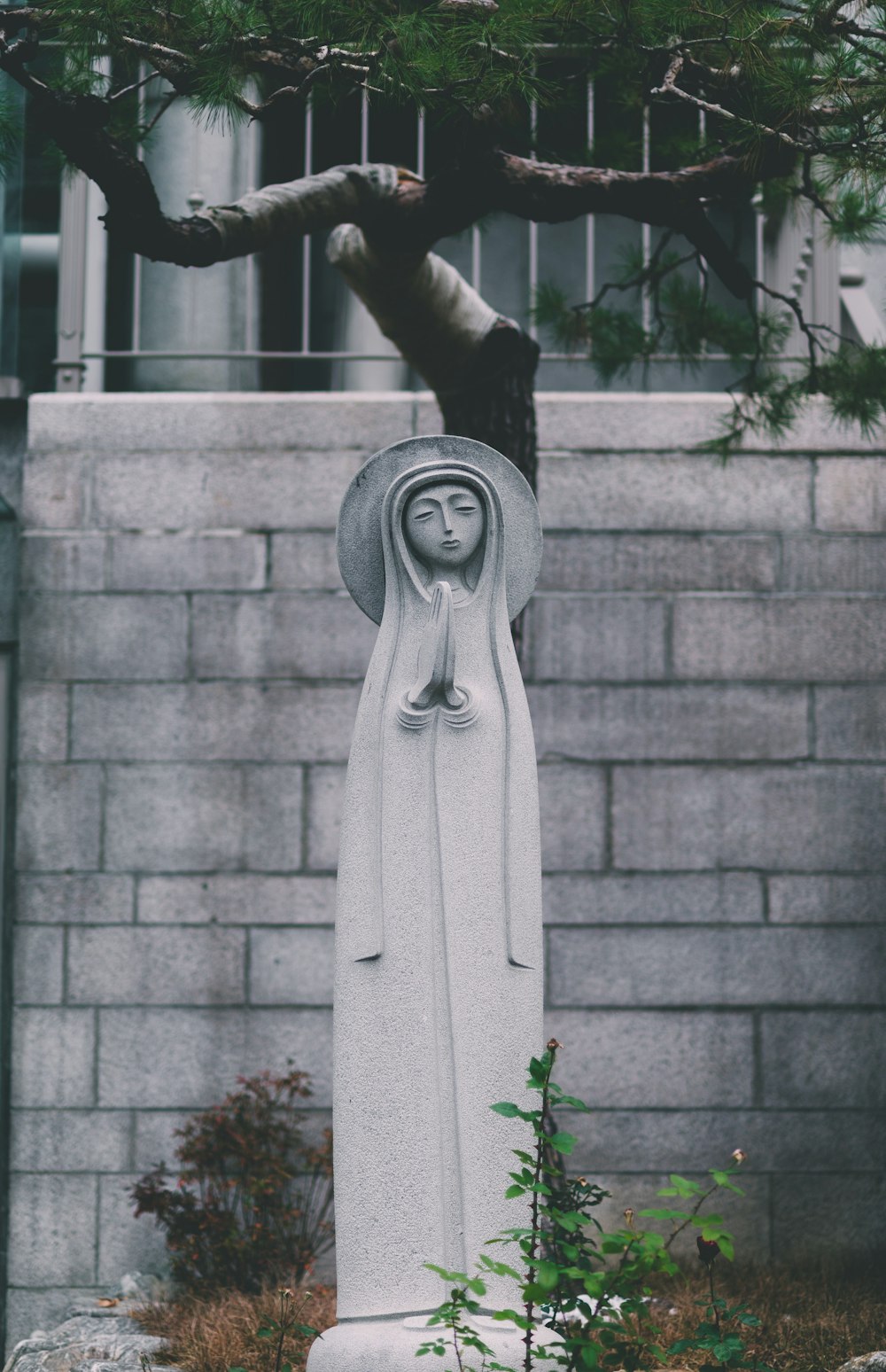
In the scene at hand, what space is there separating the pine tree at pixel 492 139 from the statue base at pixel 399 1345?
2.84 m

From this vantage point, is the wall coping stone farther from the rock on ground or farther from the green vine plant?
the green vine plant

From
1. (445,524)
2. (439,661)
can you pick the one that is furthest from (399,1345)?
(445,524)

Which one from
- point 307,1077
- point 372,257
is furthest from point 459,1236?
point 372,257

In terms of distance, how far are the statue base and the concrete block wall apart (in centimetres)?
230

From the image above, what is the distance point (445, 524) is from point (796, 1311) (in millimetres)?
3004

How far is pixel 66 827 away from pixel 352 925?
2.61m

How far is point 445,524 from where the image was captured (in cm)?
389

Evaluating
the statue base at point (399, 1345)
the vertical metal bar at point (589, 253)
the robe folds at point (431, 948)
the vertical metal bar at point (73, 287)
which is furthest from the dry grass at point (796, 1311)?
the vertical metal bar at point (73, 287)

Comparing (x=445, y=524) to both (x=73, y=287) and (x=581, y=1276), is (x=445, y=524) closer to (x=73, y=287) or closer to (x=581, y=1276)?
(x=581, y=1276)

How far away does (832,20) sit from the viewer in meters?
4.08

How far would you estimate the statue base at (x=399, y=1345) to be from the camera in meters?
3.44

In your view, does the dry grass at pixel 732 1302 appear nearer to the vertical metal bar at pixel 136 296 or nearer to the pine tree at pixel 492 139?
the pine tree at pixel 492 139

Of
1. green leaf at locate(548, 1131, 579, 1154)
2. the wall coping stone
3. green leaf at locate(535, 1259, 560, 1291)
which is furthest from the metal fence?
green leaf at locate(535, 1259, 560, 1291)

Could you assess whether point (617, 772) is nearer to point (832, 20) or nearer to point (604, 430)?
point (604, 430)
